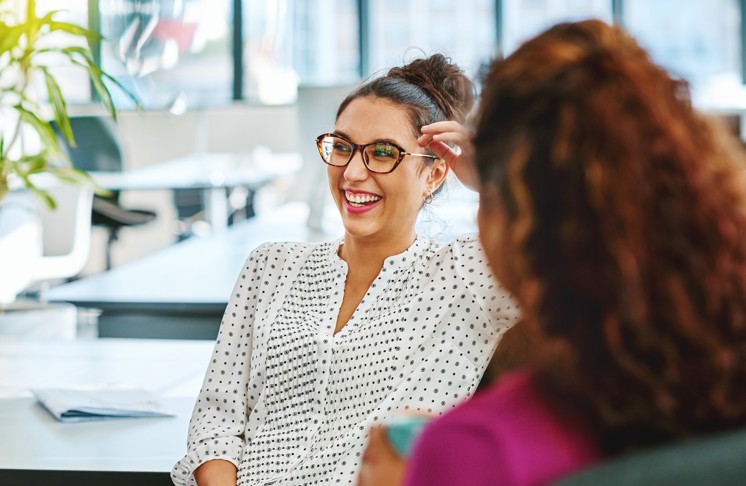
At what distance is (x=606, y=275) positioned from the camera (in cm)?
71

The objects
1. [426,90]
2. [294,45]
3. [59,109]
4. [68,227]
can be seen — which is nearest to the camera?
[426,90]

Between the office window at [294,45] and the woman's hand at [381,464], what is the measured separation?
26.9 feet

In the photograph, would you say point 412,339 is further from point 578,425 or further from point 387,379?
point 578,425

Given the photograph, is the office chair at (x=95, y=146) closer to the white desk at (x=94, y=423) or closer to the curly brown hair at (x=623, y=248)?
the white desk at (x=94, y=423)

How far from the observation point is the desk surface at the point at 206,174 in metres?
5.92

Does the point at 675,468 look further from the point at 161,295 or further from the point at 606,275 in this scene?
the point at 161,295

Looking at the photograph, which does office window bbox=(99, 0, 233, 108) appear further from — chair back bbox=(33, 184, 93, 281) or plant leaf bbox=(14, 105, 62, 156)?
plant leaf bbox=(14, 105, 62, 156)

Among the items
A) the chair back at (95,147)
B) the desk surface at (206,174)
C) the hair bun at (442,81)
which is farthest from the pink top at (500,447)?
the chair back at (95,147)

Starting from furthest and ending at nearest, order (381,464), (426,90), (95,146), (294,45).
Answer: (294,45), (95,146), (426,90), (381,464)

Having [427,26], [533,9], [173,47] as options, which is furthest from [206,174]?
[533,9]

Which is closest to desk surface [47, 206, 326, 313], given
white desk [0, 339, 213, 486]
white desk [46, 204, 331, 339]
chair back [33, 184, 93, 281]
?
white desk [46, 204, 331, 339]

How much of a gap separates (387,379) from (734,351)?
95 cm

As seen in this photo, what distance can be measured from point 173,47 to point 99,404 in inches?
289

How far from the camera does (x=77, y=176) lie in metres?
3.53
